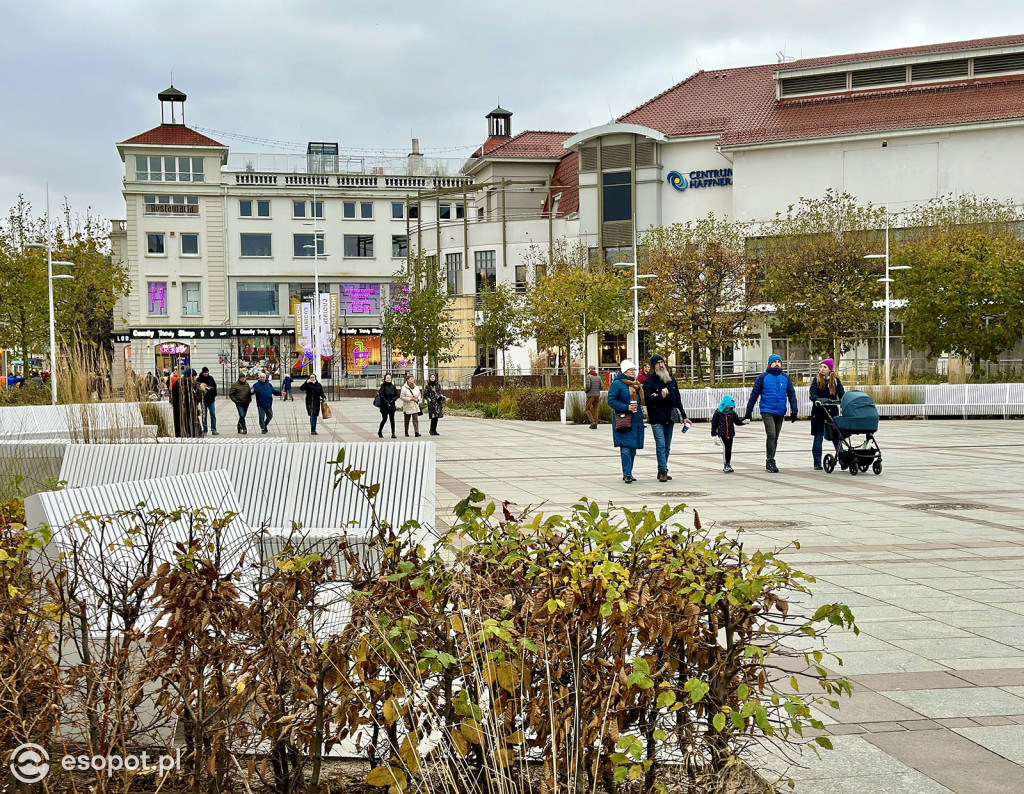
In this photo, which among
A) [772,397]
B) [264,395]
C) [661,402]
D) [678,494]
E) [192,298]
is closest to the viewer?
[678,494]

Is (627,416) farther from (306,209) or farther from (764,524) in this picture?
(306,209)

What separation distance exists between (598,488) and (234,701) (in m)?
11.9

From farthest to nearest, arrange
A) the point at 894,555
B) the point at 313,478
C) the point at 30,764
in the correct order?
the point at 894,555 → the point at 313,478 → the point at 30,764

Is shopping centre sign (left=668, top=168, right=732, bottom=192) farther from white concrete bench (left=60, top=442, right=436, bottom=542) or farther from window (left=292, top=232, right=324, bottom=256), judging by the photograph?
white concrete bench (left=60, top=442, right=436, bottom=542)

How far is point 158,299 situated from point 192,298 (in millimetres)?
2324

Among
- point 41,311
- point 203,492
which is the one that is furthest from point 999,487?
point 41,311

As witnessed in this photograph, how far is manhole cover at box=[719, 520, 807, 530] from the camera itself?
36.5 ft

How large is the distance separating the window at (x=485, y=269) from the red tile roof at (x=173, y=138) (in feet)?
73.5

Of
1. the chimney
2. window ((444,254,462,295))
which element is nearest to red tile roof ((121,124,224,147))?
the chimney

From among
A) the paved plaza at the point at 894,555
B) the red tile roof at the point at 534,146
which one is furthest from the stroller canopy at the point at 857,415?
the red tile roof at the point at 534,146

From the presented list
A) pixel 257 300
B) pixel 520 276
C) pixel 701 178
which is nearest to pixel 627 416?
pixel 701 178

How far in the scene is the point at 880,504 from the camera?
13273 millimetres

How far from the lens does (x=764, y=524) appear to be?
1135cm

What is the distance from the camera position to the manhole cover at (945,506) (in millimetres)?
12734
